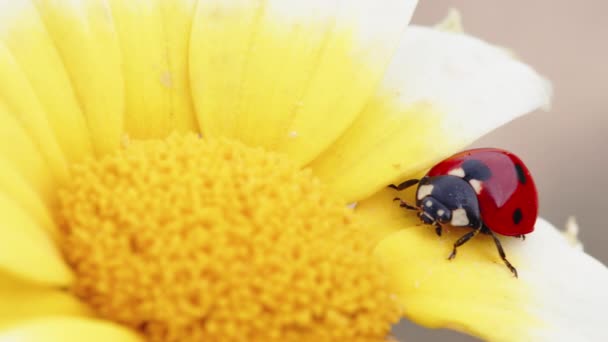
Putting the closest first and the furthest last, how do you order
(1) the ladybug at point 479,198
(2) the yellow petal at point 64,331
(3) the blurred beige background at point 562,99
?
(2) the yellow petal at point 64,331 < (1) the ladybug at point 479,198 < (3) the blurred beige background at point 562,99

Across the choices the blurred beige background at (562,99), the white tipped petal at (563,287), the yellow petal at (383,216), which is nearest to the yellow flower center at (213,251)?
the yellow petal at (383,216)

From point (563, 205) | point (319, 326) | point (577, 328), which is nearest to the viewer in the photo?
point (319, 326)

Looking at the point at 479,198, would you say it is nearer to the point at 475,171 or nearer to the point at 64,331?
the point at 475,171

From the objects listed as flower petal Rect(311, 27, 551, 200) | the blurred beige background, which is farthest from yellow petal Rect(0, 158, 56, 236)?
the blurred beige background

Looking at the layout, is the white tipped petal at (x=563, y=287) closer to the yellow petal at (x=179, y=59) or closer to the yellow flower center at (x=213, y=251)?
the yellow flower center at (x=213, y=251)

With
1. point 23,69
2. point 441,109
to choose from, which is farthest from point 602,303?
point 23,69

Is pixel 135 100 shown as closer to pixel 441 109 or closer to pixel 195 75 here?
pixel 195 75
